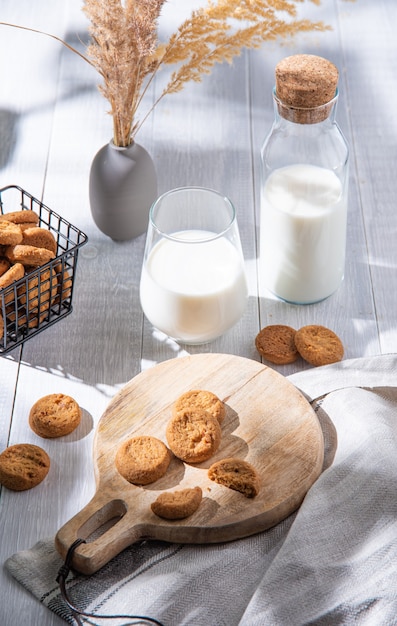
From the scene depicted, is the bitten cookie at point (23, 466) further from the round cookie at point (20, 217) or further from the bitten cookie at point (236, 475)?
the round cookie at point (20, 217)

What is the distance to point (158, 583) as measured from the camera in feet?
3.67

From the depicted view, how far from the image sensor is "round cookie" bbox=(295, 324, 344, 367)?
1456mm

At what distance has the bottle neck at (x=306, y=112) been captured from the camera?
1.39 metres

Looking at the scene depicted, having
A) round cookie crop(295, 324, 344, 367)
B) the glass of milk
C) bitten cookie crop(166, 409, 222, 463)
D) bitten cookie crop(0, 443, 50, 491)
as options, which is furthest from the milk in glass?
bitten cookie crop(0, 443, 50, 491)

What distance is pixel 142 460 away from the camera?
1225 millimetres

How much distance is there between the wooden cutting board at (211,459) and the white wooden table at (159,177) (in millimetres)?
85

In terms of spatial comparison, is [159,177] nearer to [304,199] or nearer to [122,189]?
[122,189]

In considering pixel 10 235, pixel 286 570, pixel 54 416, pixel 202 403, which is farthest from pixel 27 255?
pixel 286 570

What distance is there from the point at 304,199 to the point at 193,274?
24 centimetres

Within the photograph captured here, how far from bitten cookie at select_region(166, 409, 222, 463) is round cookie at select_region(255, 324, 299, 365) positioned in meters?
0.23

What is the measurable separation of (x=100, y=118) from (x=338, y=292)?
762 mm

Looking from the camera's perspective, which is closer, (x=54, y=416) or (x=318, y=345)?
(x=54, y=416)

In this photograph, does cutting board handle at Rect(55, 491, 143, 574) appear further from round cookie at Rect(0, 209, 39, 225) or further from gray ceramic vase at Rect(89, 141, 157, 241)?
gray ceramic vase at Rect(89, 141, 157, 241)

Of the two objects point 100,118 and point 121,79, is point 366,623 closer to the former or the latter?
point 121,79
